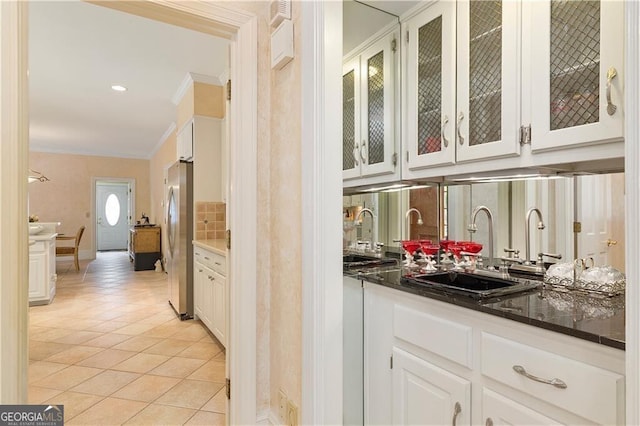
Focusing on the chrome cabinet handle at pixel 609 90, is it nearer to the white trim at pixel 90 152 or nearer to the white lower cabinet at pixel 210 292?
the white lower cabinet at pixel 210 292

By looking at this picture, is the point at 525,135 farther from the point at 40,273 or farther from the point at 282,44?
the point at 40,273

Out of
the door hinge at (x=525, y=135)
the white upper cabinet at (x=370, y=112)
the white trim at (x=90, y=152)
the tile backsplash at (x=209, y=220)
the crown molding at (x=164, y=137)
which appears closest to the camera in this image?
the door hinge at (x=525, y=135)

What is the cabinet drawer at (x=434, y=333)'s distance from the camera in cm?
137

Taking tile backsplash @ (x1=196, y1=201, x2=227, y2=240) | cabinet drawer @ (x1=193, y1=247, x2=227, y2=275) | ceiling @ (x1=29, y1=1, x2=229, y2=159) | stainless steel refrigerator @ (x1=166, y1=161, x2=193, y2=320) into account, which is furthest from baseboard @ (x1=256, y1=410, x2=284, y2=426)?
ceiling @ (x1=29, y1=1, x2=229, y2=159)

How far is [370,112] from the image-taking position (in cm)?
257

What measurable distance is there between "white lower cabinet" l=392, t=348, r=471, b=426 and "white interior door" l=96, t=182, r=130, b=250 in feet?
37.5

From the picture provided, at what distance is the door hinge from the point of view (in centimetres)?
155

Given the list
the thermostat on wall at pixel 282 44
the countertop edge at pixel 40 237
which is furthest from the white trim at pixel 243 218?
the countertop edge at pixel 40 237

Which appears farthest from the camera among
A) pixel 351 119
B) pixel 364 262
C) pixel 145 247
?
pixel 145 247

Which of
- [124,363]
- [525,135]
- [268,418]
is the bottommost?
[124,363]

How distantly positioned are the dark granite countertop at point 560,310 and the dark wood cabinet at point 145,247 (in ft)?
22.1

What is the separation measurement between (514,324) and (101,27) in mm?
3637

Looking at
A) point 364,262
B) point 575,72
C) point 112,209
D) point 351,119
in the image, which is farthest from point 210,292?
point 112,209

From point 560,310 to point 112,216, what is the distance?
1244 centimetres
